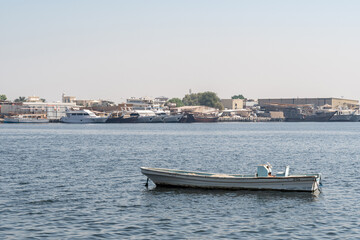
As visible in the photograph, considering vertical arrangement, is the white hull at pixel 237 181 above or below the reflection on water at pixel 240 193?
above

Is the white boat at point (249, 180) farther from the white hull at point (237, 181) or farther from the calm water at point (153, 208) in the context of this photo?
the calm water at point (153, 208)

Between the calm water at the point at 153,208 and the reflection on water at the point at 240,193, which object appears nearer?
the calm water at the point at 153,208

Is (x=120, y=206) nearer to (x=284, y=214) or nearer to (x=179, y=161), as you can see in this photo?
(x=284, y=214)

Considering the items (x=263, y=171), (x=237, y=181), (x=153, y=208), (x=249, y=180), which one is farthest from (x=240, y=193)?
(x=153, y=208)

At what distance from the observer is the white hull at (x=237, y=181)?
37750 mm

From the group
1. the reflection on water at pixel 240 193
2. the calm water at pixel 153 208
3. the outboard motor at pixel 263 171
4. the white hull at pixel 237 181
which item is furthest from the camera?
the outboard motor at pixel 263 171

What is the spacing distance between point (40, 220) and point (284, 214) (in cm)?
1446

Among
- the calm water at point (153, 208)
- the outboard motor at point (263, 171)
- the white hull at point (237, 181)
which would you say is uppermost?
the outboard motor at point (263, 171)

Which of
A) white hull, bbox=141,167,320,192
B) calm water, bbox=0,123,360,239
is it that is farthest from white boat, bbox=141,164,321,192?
calm water, bbox=0,123,360,239

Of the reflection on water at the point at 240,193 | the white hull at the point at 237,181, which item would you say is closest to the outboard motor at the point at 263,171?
the white hull at the point at 237,181

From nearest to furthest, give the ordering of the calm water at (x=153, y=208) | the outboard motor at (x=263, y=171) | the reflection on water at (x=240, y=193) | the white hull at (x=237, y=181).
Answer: the calm water at (x=153, y=208) → the reflection on water at (x=240, y=193) → the white hull at (x=237, y=181) → the outboard motor at (x=263, y=171)

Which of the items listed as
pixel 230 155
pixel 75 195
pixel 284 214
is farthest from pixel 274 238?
pixel 230 155

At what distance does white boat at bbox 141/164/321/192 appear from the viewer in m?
37.8

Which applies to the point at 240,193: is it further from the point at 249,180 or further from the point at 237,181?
the point at 249,180
